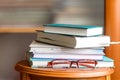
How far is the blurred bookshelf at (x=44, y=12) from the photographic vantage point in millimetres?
1327

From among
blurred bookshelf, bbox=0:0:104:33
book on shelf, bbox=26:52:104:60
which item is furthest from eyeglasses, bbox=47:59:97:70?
blurred bookshelf, bbox=0:0:104:33

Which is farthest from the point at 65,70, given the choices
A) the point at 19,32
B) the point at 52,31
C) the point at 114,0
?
the point at 19,32

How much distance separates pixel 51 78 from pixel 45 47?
122 mm

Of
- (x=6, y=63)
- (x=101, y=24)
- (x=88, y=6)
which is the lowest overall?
(x=6, y=63)

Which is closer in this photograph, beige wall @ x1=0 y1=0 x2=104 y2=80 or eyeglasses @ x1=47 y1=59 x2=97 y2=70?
eyeglasses @ x1=47 y1=59 x2=97 y2=70

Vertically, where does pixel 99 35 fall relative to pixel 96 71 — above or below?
above

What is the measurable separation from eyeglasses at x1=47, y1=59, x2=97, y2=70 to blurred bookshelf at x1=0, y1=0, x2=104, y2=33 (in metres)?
0.45

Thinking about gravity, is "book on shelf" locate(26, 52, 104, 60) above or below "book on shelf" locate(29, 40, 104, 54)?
below

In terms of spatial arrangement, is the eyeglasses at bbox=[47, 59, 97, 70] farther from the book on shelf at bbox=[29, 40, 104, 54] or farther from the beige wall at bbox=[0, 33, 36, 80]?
the beige wall at bbox=[0, 33, 36, 80]

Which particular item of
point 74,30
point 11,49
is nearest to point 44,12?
point 11,49

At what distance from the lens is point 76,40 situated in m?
0.85

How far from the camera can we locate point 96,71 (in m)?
0.86

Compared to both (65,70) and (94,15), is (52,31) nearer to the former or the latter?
(65,70)

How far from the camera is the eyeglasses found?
2.91ft
